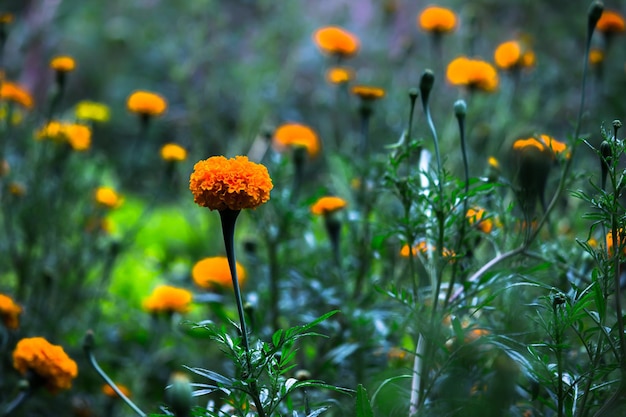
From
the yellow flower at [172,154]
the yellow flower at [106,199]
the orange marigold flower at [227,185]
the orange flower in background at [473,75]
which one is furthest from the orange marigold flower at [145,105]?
the orange marigold flower at [227,185]

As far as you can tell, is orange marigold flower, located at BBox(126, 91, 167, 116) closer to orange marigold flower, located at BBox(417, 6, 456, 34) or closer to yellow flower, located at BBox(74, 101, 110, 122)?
yellow flower, located at BBox(74, 101, 110, 122)

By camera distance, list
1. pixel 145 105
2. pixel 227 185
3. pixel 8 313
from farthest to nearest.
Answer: pixel 145 105 < pixel 8 313 < pixel 227 185

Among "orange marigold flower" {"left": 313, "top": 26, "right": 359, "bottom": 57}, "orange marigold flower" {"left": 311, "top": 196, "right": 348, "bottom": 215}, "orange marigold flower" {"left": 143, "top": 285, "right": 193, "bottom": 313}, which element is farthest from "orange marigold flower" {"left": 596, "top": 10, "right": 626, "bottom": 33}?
"orange marigold flower" {"left": 143, "top": 285, "right": 193, "bottom": 313}

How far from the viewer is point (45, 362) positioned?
1049 mm

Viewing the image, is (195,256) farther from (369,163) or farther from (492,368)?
(492,368)

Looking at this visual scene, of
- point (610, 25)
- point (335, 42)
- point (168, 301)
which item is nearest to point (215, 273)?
point (168, 301)

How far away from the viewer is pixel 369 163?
4.74ft

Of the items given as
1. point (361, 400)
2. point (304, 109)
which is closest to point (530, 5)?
point (304, 109)

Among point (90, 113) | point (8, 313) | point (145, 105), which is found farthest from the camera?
point (90, 113)

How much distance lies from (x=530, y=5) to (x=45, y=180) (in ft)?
6.77

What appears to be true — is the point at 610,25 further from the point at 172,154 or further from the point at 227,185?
the point at 227,185

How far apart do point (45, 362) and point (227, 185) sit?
1.74 feet

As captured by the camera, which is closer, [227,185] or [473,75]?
[227,185]

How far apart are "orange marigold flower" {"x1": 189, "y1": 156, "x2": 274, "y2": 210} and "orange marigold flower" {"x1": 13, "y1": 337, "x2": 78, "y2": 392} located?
1.59 ft
